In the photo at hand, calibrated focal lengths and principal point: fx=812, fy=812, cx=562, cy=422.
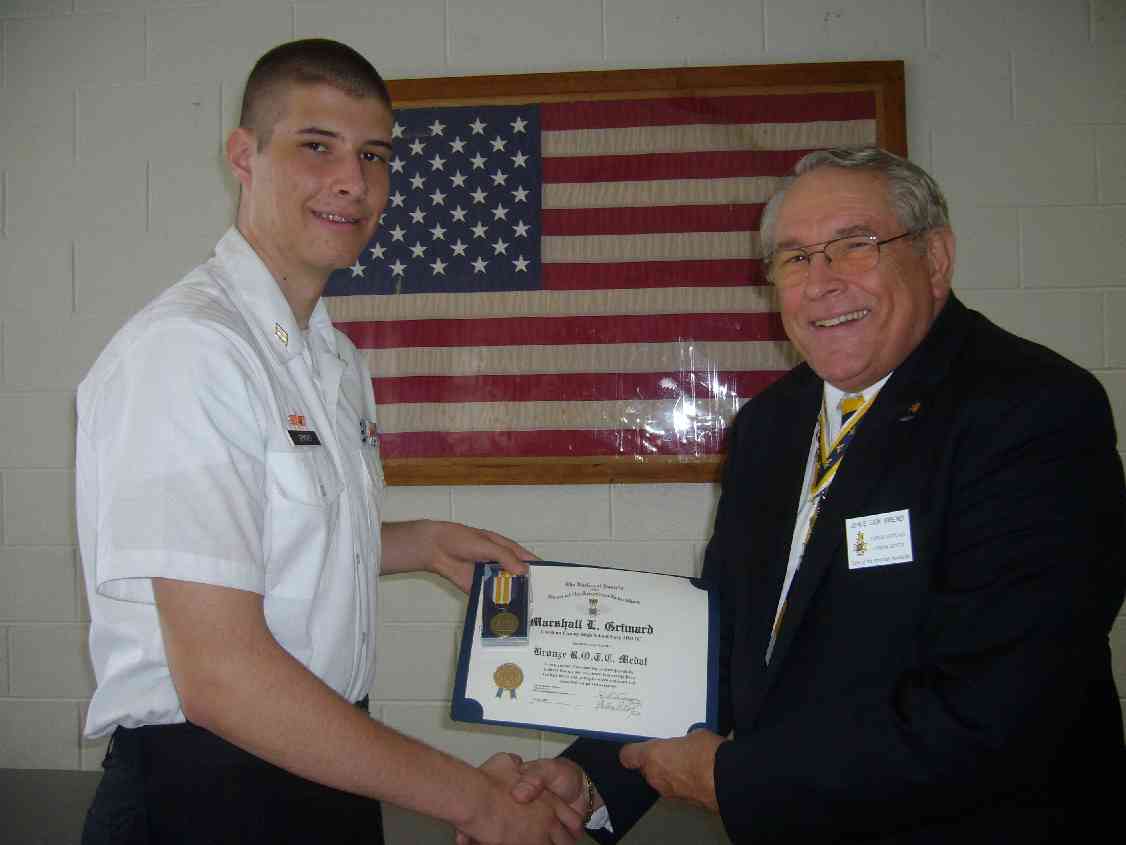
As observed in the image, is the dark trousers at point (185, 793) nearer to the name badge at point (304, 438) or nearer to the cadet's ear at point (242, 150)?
the name badge at point (304, 438)

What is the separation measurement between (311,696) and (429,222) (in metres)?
1.97

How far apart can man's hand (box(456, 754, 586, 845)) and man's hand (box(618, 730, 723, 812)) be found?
192mm

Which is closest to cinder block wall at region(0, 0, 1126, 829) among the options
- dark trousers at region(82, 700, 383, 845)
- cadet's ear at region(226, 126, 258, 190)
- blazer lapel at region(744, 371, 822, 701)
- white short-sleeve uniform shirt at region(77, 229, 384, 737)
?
blazer lapel at region(744, 371, 822, 701)

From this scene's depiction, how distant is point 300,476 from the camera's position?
53.4 inches

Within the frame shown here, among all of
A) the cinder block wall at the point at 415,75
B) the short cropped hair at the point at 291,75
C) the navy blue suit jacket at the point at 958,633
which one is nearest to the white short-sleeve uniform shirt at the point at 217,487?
the short cropped hair at the point at 291,75

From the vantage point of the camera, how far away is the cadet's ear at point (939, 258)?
159cm

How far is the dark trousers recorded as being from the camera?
126cm

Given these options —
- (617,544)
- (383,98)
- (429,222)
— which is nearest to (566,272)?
(429,222)

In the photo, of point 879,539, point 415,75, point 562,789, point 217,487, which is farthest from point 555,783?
point 415,75

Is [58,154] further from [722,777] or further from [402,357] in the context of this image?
[722,777]

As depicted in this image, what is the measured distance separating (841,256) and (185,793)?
4.90 feet

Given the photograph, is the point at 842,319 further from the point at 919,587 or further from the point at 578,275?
the point at 578,275

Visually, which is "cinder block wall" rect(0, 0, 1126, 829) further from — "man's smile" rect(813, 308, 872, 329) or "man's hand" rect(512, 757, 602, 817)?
"man's smile" rect(813, 308, 872, 329)

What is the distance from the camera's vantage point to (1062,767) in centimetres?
128
